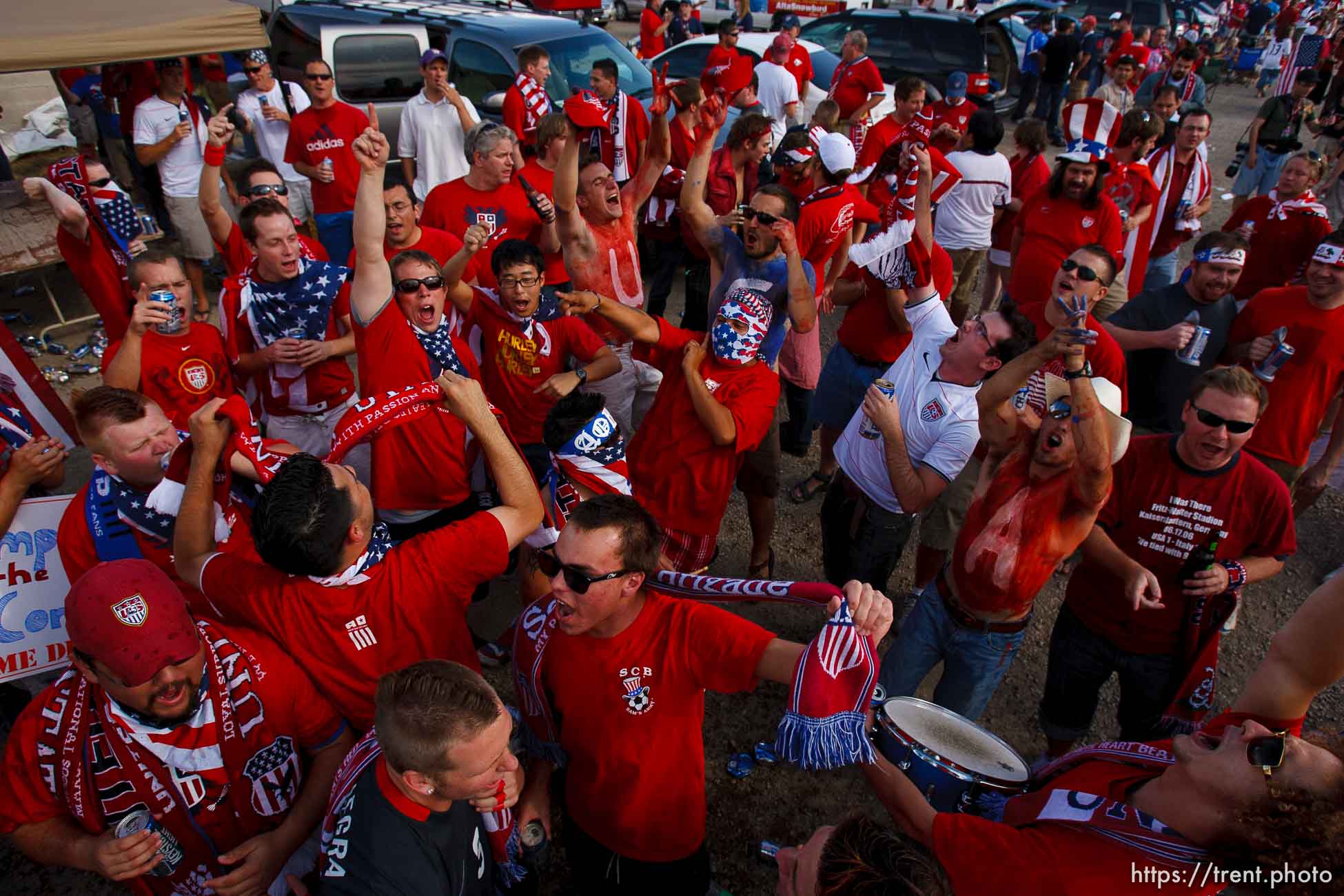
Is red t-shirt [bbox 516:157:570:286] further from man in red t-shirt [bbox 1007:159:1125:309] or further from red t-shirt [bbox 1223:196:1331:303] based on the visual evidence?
red t-shirt [bbox 1223:196:1331:303]

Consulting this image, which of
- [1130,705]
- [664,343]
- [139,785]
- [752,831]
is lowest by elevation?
[752,831]

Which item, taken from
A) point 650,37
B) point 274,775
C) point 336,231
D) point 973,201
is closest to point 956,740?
point 274,775

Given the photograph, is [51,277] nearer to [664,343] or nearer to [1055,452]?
[664,343]

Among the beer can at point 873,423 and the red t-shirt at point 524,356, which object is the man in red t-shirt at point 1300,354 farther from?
the red t-shirt at point 524,356

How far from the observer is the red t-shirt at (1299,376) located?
4039 mm

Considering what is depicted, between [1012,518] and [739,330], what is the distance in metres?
1.42

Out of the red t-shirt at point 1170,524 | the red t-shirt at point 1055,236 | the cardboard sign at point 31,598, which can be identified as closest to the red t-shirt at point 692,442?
the red t-shirt at point 1170,524

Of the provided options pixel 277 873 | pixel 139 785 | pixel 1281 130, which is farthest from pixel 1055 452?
pixel 1281 130

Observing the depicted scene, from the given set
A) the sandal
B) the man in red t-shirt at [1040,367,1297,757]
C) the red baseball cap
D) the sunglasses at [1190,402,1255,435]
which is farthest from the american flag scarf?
the sandal

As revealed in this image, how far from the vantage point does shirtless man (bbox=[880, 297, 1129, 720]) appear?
266 centimetres

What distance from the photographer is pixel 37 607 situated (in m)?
2.85

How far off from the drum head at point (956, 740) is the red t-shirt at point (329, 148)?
20.4 ft

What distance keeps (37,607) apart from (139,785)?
1.34 m

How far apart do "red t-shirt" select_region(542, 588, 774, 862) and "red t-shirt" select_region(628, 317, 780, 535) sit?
129cm
